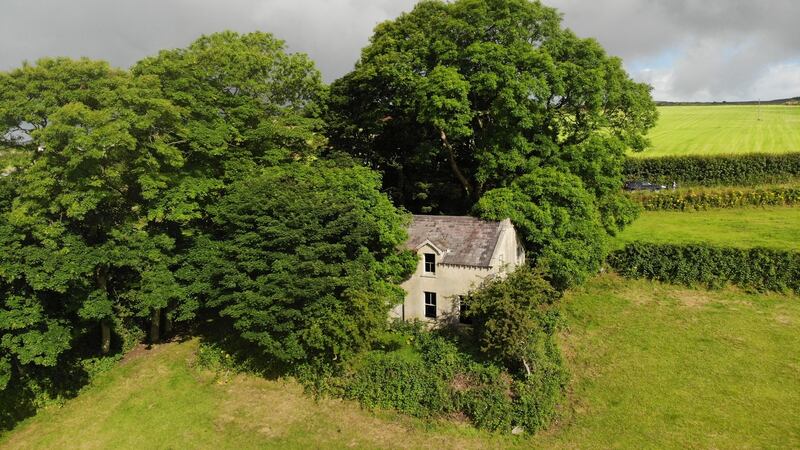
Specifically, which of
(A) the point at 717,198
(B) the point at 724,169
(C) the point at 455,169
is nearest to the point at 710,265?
(A) the point at 717,198

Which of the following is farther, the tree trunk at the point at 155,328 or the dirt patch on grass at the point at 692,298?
the tree trunk at the point at 155,328

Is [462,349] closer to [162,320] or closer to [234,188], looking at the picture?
[234,188]

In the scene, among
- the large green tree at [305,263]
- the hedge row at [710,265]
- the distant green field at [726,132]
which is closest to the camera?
the large green tree at [305,263]

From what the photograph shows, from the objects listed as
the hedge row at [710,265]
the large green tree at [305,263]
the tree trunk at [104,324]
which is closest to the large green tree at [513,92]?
the hedge row at [710,265]

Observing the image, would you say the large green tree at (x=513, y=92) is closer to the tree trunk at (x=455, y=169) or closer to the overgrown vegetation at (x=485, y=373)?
the tree trunk at (x=455, y=169)

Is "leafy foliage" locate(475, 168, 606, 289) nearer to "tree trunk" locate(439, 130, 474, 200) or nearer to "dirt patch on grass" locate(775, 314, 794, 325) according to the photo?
"tree trunk" locate(439, 130, 474, 200)

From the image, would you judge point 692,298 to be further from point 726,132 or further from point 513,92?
point 726,132
